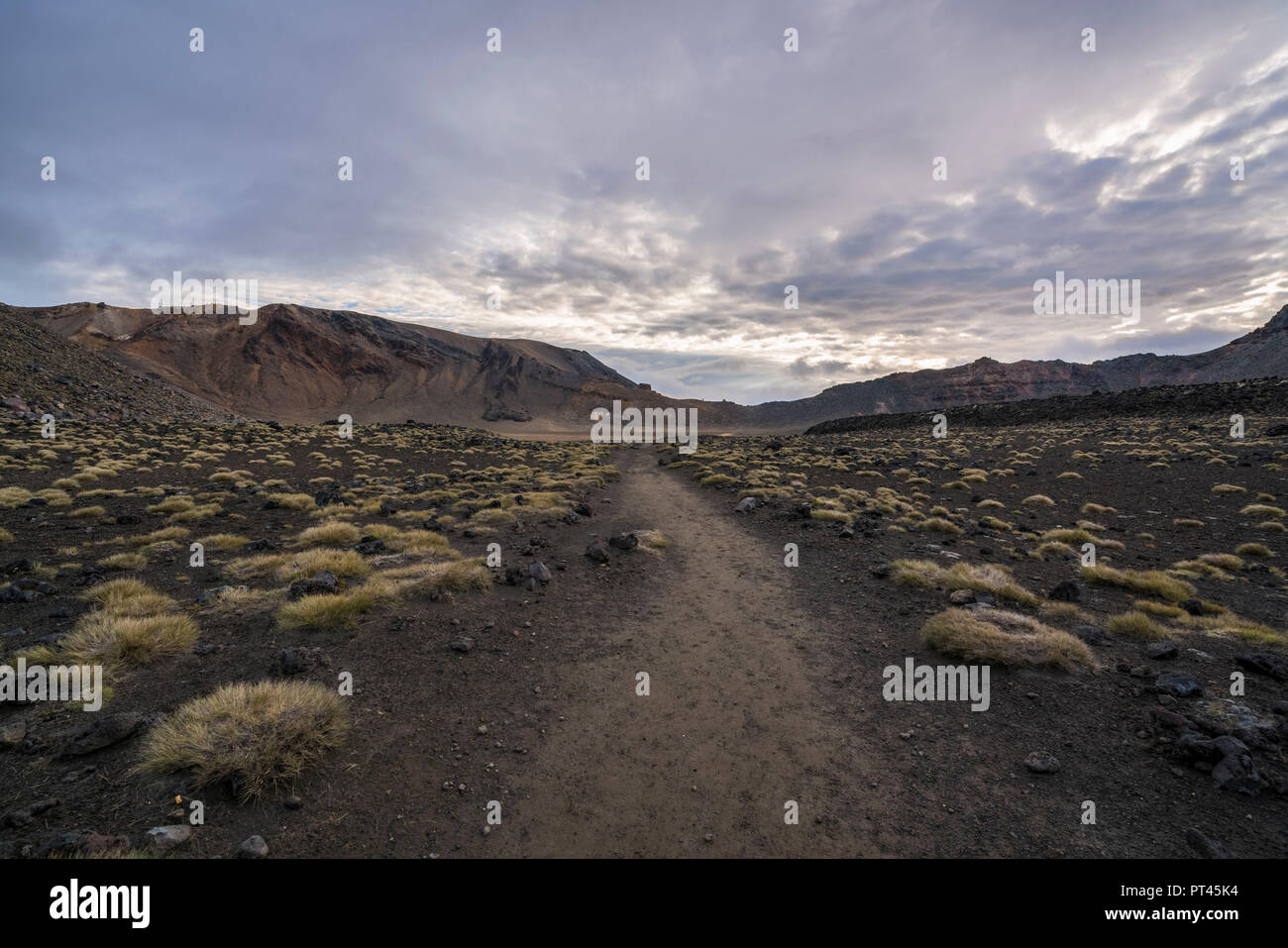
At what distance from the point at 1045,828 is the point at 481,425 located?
121 metres

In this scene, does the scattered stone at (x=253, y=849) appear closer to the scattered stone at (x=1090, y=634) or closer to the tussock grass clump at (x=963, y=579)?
the scattered stone at (x=1090, y=634)

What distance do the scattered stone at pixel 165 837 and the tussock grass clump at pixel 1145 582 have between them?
13.8 metres

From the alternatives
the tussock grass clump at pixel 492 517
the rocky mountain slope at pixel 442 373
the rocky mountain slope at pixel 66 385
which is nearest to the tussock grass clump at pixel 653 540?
the tussock grass clump at pixel 492 517

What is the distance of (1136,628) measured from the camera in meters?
7.17

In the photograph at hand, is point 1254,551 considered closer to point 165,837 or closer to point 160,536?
point 165,837

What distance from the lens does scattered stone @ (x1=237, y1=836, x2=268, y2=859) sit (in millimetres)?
3379

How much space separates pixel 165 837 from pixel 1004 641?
9.09 metres

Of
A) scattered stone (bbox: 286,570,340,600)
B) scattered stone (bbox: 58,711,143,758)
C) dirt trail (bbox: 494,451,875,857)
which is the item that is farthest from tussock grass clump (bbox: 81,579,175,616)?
dirt trail (bbox: 494,451,875,857)

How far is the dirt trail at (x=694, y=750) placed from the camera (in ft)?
12.9

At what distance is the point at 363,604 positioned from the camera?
25.0 ft

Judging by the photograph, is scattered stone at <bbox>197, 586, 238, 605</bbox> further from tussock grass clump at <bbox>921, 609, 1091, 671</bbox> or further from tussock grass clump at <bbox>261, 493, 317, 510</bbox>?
tussock grass clump at <bbox>921, 609, 1091, 671</bbox>

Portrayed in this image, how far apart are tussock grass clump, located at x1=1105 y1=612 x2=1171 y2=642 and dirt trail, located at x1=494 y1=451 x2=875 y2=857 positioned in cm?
440
